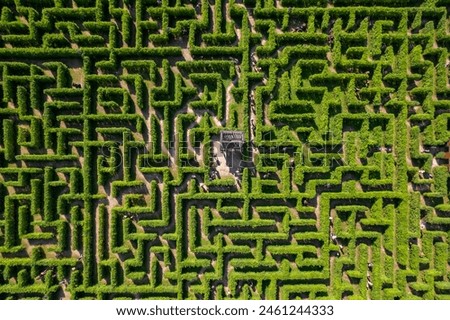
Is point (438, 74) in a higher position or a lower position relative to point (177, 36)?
lower

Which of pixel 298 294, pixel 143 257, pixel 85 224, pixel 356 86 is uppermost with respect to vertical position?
pixel 356 86

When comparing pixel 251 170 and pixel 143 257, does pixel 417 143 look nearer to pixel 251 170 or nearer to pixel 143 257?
pixel 251 170

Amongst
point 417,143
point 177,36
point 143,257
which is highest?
point 177,36

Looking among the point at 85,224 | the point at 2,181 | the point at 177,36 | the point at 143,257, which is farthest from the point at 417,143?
the point at 2,181

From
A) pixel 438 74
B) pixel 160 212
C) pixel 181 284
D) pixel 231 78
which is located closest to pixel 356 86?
pixel 438 74

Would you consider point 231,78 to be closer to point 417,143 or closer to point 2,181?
point 417,143

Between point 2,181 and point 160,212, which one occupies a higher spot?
point 2,181
